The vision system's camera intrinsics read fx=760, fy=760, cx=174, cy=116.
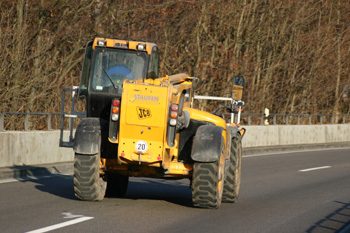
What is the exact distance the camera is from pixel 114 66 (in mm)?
13258

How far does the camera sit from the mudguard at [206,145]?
11.0m

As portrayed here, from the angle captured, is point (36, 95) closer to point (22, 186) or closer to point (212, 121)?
point (22, 186)

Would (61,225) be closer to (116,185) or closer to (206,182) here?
(206,182)

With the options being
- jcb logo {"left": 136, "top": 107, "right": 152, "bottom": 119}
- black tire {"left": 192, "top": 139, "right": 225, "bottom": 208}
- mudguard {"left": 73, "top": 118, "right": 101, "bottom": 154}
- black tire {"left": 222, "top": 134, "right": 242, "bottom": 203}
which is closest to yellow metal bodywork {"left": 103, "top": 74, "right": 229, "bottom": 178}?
jcb logo {"left": 136, "top": 107, "right": 152, "bottom": 119}

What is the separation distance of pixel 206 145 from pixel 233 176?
77.7 inches

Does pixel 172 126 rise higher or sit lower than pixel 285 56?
lower

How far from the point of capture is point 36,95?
23188 millimetres

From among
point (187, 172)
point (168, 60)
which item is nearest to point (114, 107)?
point (187, 172)

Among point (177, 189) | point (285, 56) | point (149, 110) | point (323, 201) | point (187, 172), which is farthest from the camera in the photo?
point (285, 56)

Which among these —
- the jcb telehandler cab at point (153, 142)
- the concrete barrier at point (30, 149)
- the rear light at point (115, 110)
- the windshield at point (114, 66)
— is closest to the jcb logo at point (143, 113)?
the jcb telehandler cab at point (153, 142)

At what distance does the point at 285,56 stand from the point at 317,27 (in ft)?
15.0

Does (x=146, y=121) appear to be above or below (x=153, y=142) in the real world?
above

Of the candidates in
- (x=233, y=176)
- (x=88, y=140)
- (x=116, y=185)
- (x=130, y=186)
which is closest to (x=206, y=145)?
(x=88, y=140)

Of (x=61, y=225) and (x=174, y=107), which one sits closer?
(x=61, y=225)
